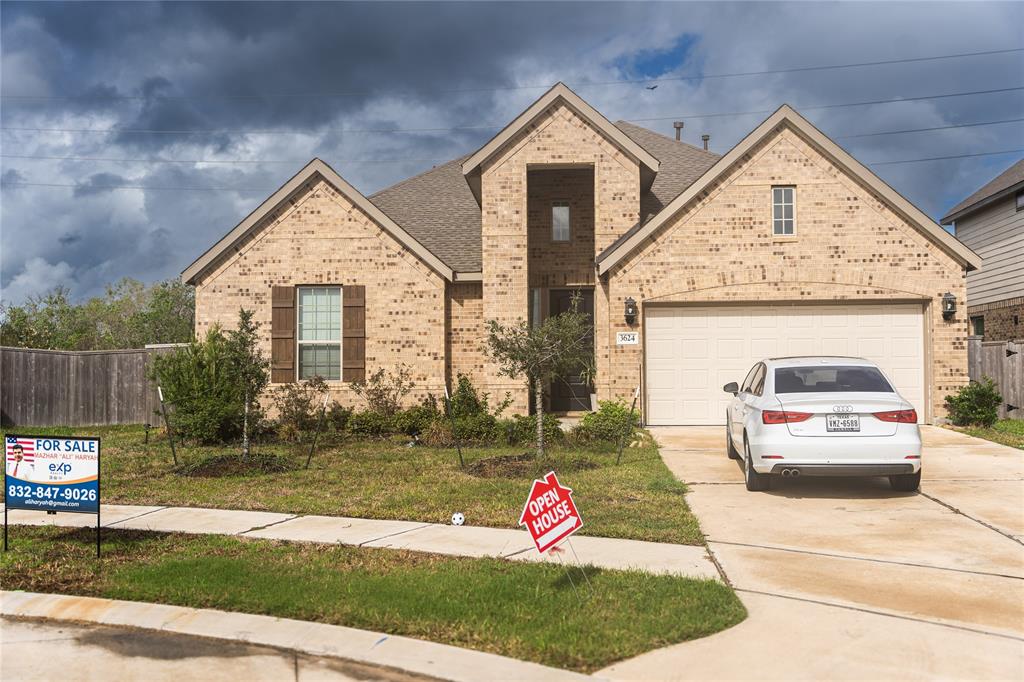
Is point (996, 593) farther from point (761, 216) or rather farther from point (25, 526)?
point (761, 216)

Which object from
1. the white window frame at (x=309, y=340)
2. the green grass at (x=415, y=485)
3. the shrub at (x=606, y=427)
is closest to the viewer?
the green grass at (x=415, y=485)

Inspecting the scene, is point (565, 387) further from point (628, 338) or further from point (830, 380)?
point (830, 380)

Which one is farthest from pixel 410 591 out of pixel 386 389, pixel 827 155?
pixel 827 155

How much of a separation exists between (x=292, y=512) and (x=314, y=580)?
294 centimetres

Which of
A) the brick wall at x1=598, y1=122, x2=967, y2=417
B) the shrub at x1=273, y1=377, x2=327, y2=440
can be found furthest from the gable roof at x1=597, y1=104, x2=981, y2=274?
the shrub at x1=273, y1=377, x2=327, y2=440

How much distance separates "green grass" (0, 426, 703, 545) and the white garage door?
2896 millimetres

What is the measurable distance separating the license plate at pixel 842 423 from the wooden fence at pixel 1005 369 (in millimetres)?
11129

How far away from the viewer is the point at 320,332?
18.2m

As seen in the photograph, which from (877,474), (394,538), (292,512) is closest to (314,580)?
(394,538)

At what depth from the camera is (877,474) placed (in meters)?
9.30

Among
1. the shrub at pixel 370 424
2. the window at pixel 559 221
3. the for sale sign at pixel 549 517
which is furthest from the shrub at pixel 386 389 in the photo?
the for sale sign at pixel 549 517

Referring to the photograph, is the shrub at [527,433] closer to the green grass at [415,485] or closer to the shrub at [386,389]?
the green grass at [415,485]

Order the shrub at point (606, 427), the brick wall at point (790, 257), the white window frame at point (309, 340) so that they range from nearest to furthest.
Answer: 1. the shrub at point (606, 427)
2. the brick wall at point (790, 257)
3. the white window frame at point (309, 340)

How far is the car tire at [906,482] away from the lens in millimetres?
9758
